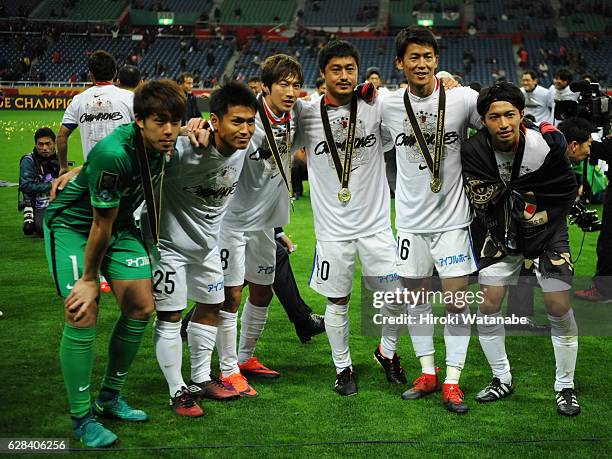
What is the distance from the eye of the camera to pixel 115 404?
14.3ft

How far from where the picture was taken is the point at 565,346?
467 cm

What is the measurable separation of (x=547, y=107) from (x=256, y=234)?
1008 centimetres

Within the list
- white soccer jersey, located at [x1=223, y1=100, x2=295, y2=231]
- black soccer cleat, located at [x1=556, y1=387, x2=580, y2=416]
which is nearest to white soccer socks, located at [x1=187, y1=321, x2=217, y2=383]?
white soccer jersey, located at [x1=223, y1=100, x2=295, y2=231]

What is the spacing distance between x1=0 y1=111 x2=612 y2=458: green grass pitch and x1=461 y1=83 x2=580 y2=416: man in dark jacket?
0.37 m

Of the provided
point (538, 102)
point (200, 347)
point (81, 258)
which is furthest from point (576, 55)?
point (81, 258)

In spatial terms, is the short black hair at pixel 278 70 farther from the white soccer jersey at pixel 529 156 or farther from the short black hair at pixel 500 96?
the white soccer jersey at pixel 529 156

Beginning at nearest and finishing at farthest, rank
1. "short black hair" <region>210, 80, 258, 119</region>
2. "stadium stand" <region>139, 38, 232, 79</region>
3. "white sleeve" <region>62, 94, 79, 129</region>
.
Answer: "short black hair" <region>210, 80, 258, 119</region> < "white sleeve" <region>62, 94, 79, 129</region> < "stadium stand" <region>139, 38, 232, 79</region>

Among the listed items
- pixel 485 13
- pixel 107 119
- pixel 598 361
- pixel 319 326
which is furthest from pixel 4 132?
pixel 485 13

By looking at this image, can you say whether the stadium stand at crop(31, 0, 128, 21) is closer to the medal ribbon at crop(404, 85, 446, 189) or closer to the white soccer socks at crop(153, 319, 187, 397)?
the medal ribbon at crop(404, 85, 446, 189)

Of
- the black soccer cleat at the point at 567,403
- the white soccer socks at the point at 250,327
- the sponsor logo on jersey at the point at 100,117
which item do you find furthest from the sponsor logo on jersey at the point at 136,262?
the sponsor logo on jersey at the point at 100,117

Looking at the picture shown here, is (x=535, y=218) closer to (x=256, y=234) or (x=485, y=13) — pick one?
(x=256, y=234)

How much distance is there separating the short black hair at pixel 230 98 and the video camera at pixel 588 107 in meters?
2.44

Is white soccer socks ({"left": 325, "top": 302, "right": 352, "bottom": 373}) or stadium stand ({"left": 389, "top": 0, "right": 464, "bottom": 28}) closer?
white soccer socks ({"left": 325, "top": 302, "right": 352, "bottom": 373})

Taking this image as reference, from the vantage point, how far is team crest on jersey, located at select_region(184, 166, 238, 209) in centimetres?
444
